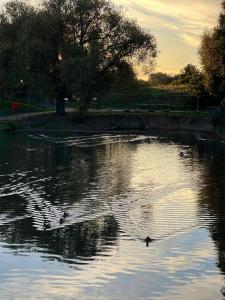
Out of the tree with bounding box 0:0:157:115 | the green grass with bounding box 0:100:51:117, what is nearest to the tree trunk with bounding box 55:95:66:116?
the tree with bounding box 0:0:157:115

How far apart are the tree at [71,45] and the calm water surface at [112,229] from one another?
3813cm

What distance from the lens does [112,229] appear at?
2934 cm

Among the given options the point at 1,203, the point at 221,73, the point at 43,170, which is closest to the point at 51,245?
the point at 1,203

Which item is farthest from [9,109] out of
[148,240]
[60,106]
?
[148,240]

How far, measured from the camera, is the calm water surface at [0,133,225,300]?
2170 cm

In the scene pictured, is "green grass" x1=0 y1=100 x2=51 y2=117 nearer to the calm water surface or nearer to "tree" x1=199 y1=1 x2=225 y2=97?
"tree" x1=199 y1=1 x2=225 y2=97

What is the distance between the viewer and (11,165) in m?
53.8

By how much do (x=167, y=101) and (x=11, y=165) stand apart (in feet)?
226

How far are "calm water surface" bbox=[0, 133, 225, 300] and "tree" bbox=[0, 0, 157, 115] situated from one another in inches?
1501

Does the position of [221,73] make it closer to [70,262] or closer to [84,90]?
[84,90]

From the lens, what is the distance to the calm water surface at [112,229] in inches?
854

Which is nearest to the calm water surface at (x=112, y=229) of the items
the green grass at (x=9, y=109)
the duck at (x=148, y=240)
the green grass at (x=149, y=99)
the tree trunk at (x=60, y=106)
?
the duck at (x=148, y=240)

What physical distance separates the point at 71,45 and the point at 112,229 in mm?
68813

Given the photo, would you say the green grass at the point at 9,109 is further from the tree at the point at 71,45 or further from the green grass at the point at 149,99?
the green grass at the point at 149,99
